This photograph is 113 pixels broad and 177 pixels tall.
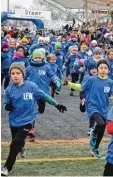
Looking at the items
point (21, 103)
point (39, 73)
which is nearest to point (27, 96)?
point (21, 103)

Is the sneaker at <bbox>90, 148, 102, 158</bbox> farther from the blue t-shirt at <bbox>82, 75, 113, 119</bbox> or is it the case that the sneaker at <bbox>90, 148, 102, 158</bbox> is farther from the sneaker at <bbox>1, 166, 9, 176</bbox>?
the sneaker at <bbox>1, 166, 9, 176</bbox>

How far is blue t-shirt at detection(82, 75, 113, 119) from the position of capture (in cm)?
735

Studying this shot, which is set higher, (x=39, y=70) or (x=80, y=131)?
(x=39, y=70)

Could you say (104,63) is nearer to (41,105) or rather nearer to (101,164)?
(101,164)

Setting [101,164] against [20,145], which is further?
[101,164]

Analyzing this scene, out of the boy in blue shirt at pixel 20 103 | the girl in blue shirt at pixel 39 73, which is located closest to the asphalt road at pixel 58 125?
the girl in blue shirt at pixel 39 73

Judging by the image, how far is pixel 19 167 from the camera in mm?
6652

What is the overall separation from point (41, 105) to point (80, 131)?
3.02 feet

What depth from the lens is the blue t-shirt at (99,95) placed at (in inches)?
289

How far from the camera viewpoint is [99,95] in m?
7.38

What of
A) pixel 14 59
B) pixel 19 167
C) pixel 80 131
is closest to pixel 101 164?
pixel 19 167

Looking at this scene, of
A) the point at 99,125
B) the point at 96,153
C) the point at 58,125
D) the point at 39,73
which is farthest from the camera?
the point at 58,125

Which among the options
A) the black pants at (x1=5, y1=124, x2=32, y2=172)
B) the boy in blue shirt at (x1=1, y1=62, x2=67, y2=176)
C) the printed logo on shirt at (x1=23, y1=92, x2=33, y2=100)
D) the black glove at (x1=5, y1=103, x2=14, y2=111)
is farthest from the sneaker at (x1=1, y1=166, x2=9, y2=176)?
the printed logo on shirt at (x1=23, y1=92, x2=33, y2=100)

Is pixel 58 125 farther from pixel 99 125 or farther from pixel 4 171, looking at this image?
pixel 4 171
